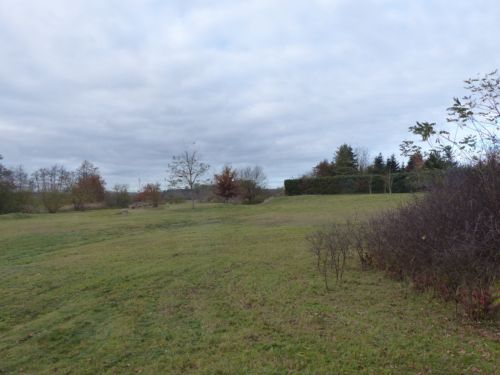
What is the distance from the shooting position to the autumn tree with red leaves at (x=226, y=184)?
39844mm

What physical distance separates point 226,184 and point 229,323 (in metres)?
34.7

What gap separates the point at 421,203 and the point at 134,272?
5809mm

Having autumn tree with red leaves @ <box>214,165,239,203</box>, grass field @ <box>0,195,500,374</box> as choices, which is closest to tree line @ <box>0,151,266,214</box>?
autumn tree with red leaves @ <box>214,165,239,203</box>

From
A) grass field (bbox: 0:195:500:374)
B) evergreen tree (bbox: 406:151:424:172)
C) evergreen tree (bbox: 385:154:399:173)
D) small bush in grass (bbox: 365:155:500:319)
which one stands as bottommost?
grass field (bbox: 0:195:500:374)

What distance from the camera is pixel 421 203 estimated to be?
6.26 meters

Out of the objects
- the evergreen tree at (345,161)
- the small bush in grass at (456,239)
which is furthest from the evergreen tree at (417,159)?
the evergreen tree at (345,161)

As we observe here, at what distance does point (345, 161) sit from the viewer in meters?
47.7

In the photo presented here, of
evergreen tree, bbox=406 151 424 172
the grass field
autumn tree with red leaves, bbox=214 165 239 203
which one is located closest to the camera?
the grass field

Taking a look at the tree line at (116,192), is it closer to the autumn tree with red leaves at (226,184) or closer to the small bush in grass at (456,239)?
the autumn tree with red leaves at (226,184)

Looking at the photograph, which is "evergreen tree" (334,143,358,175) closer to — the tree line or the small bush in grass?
the tree line

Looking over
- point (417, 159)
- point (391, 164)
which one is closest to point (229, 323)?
point (417, 159)

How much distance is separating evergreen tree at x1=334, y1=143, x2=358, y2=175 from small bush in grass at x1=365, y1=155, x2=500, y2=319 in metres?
40.6

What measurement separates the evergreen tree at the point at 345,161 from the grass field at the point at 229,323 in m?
38.4

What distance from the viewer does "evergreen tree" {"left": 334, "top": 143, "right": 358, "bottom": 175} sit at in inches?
1825
